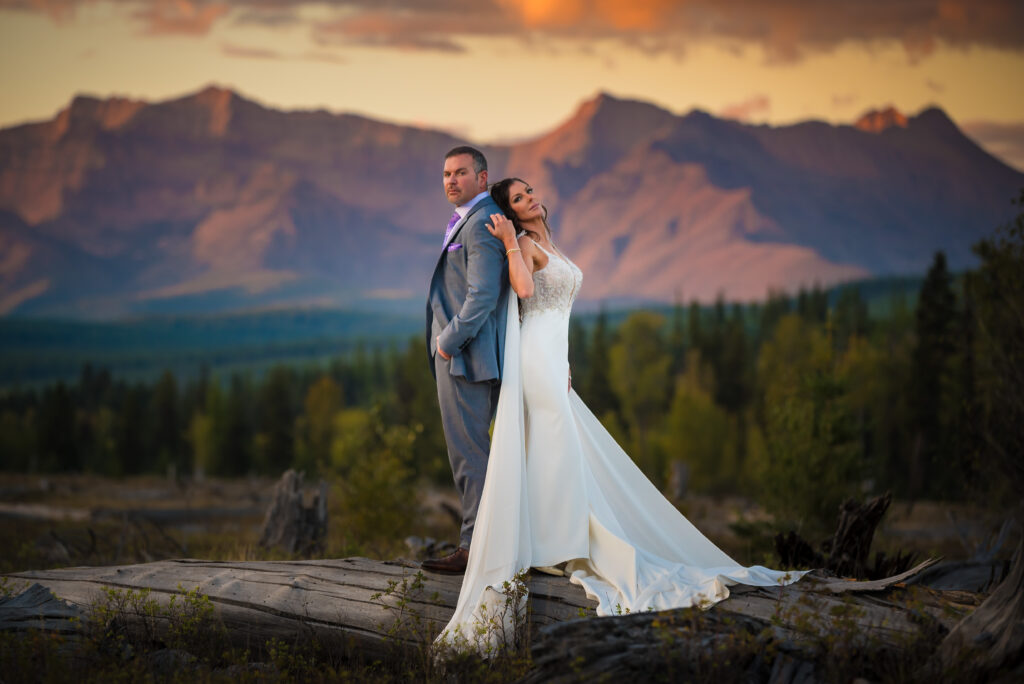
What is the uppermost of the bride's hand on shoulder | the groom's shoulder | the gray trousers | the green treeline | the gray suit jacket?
the groom's shoulder

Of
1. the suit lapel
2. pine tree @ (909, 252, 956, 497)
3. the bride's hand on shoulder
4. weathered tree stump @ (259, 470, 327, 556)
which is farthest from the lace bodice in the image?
pine tree @ (909, 252, 956, 497)

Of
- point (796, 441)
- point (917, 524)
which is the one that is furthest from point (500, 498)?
point (917, 524)

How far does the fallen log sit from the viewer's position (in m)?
6.20

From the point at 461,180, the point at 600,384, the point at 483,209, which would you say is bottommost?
the point at 600,384

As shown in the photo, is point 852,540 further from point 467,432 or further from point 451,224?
point 451,224

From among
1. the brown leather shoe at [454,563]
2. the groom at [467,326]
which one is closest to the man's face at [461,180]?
the groom at [467,326]

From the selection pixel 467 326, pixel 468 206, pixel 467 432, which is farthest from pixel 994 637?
pixel 468 206

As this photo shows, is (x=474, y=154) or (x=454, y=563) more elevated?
(x=474, y=154)

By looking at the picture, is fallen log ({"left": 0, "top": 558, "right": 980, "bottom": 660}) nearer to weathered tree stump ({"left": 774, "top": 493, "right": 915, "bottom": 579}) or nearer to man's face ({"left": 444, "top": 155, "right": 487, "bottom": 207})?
weathered tree stump ({"left": 774, "top": 493, "right": 915, "bottom": 579})

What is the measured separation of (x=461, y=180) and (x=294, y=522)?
392 inches

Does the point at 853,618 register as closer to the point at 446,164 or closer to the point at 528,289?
the point at 528,289

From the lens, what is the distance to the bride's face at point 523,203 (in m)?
7.58

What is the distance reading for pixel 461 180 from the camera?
754 cm

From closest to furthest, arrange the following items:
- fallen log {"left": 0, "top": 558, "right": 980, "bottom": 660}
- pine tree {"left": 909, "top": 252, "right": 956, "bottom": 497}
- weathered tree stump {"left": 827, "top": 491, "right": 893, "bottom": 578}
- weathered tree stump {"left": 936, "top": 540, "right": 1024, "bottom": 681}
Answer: weathered tree stump {"left": 936, "top": 540, "right": 1024, "bottom": 681}
fallen log {"left": 0, "top": 558, "right": 980, "bottom": 660}
weathered tree stump {"left": 827, "top": 491, "right": 893, "bottom": 578}
pine tree {"left": 909, "top": 252, "right": 956, "bottom": 497}
